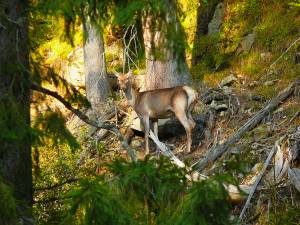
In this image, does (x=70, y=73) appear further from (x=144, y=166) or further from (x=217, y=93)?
(x=144, y=166)

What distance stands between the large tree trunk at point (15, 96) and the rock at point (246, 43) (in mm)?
11791

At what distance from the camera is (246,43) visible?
16.6 metres

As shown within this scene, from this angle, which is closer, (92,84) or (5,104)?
(5,104)

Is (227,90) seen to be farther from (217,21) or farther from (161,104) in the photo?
(217,21)

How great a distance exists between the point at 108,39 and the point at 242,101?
23.3 ft

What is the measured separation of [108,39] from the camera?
19859 millimetres

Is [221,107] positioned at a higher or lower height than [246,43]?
lower

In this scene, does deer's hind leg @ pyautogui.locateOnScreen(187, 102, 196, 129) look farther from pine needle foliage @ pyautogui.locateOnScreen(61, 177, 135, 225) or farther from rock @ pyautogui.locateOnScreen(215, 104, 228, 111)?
pine needle foliage @ pyautogui.locateOnScreen(61, 177, 135, 225)

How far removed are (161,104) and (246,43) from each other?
361 centimetres

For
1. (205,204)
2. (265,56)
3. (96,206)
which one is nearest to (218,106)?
(265,56)

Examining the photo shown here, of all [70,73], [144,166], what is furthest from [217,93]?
[144,166]

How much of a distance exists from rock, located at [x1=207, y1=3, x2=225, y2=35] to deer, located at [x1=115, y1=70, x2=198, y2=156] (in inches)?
150

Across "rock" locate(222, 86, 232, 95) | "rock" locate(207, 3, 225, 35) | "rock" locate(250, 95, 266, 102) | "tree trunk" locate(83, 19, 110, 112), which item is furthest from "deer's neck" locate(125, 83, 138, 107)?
"rock" locate(207, 3, 225, 35)

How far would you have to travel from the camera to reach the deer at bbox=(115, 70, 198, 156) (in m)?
13.6
